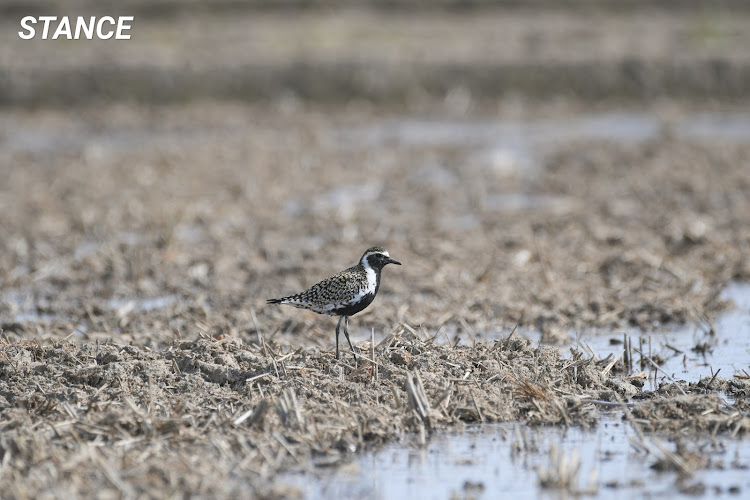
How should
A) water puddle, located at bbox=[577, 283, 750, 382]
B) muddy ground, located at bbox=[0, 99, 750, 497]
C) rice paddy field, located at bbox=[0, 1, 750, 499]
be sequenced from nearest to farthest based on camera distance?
rice paddy field, located at bbox=[0, 1, 750, 499]
muddy ground, located at bbox=[0, 99, 750, 497]
water puddle, located at bbox=[577, 283, 750, 382]

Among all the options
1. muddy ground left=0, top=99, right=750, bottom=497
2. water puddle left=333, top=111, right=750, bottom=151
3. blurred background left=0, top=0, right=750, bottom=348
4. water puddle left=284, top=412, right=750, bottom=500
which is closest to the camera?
water puddle left=284, top=412, right=750, bottom=500

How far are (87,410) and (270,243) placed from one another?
753 cm

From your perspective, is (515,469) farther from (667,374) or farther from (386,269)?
(386,269)

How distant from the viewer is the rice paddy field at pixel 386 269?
7.69m

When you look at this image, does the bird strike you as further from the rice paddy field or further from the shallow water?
the shallow water

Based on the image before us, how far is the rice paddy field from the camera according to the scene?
7688 millimetres

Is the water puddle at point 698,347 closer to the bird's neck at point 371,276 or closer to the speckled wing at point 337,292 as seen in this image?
the bird's neck at point 371,276

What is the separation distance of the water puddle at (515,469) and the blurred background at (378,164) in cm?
275

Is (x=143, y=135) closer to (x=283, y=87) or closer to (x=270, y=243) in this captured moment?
(x=283, y=87)

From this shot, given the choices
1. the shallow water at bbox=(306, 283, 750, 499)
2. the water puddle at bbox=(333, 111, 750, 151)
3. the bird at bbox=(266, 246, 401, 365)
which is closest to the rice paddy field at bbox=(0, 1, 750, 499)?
the shallow water at bbox=(306, 283, 750, 499)

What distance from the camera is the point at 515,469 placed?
7516mm

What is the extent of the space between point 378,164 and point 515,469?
51.3ft

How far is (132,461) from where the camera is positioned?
7328mm

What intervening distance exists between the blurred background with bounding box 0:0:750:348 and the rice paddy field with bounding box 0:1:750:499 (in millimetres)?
81
